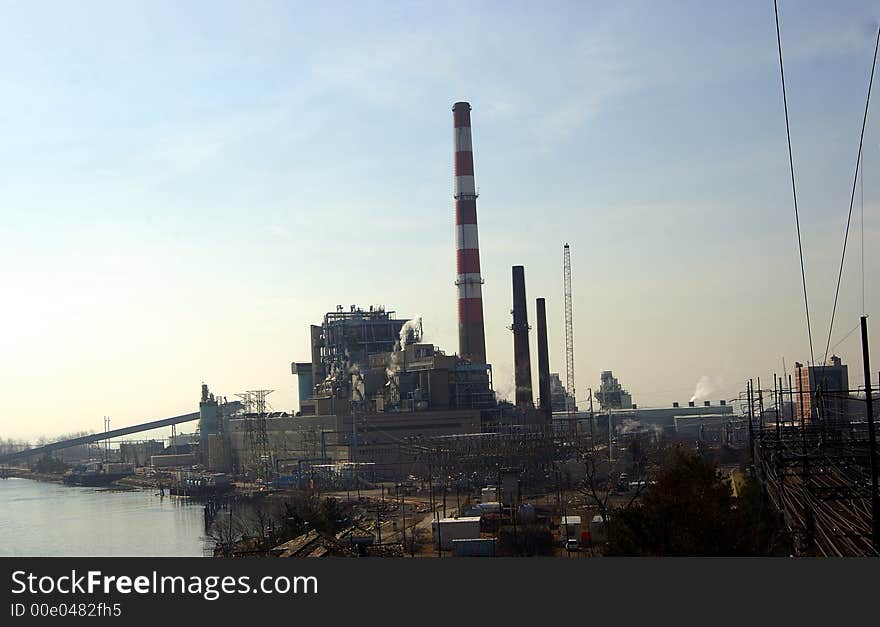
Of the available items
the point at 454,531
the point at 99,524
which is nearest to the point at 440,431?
the point at 99,524

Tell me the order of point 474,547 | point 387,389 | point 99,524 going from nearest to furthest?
point 474,547 → point 99,524 → point 387,389

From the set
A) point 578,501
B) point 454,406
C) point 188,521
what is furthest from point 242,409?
point 578,501

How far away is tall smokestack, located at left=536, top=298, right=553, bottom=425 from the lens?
26219 mm

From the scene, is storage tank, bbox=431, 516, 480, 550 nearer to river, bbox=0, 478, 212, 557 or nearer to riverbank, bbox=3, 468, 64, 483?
river, bbox=0, 478, 212, 557

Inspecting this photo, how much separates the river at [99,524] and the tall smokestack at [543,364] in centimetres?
907

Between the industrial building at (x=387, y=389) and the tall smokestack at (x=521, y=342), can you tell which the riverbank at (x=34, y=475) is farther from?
the tall smokestack at (x=521, y=342)

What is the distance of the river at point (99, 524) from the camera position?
15641 mm

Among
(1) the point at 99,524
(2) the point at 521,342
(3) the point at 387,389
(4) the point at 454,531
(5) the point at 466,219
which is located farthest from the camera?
(3) the point at 387,389

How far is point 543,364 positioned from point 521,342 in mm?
925

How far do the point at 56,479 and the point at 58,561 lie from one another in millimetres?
36506

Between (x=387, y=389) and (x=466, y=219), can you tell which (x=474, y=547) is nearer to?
(x=466, y=219)

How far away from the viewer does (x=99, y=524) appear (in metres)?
20.2

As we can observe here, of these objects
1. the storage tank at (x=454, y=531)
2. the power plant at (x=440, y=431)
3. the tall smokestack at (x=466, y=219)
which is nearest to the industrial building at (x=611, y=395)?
the power plant at (x=440, y=431)

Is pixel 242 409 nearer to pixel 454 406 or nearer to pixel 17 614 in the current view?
pixel 454 406
